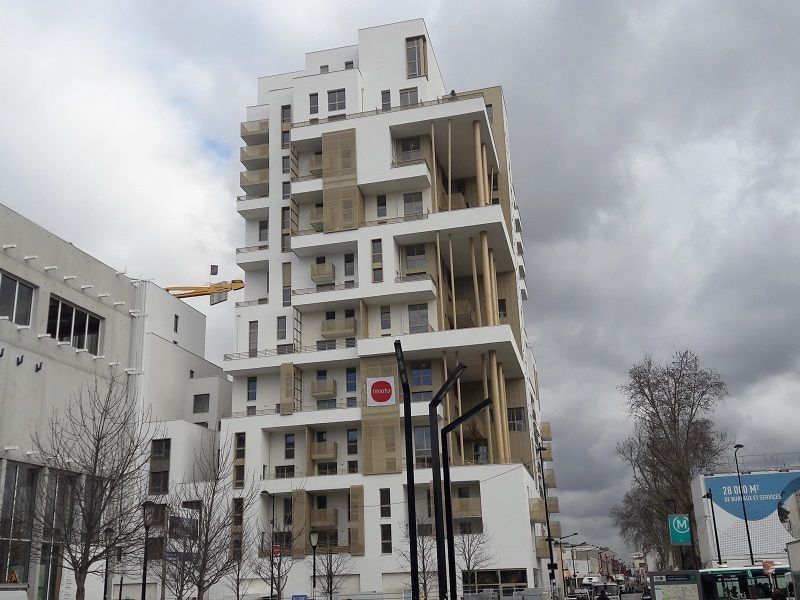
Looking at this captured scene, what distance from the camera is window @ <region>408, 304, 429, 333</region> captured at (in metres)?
68.9

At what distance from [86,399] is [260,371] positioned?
2033 cm

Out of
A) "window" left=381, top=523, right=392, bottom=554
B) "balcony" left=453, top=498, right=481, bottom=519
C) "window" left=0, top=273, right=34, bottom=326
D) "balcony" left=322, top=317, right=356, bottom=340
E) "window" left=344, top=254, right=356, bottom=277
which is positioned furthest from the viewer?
"window" left=344, top=254, right=356, bottom=277

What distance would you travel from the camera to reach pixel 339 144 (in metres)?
73.0

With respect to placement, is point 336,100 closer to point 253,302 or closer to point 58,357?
point 253,302

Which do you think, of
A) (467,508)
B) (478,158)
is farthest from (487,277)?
(467,508)

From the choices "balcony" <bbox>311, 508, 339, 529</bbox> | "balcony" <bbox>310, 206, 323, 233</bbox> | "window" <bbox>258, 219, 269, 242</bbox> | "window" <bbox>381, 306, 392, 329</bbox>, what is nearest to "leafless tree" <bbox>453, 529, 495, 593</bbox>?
"balcony" <bbox>311, 508, 339, 529</bbox>

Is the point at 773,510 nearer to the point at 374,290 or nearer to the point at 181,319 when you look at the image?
the point at 374,290

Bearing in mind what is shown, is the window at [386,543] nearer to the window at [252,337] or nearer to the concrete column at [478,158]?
the window at [252,337]

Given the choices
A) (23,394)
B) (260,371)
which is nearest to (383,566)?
(260,371)

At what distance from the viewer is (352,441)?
6800 cm

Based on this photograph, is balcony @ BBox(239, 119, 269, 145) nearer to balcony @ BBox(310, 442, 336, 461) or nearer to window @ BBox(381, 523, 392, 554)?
balcony @ BBox(310, 442, 336, 461)

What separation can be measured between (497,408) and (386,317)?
12.0m

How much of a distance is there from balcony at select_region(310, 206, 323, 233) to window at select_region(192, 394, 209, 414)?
1827 cm

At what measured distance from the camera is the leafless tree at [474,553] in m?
59.1
